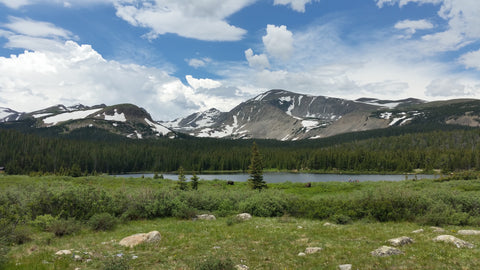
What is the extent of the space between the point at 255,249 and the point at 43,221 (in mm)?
14499

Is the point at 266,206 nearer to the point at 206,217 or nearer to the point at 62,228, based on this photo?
the point at 206,217

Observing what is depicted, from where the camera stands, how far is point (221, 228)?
1836cm

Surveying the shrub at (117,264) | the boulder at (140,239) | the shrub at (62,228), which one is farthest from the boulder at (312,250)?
the shrub at (62,228)

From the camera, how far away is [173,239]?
1526 centimetres

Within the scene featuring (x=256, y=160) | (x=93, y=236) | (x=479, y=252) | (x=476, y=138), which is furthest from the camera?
(x=476, y=138)

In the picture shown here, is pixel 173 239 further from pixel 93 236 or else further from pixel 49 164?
pixel 49 164

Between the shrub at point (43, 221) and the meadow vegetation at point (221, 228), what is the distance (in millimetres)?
79

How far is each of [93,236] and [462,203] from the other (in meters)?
27.4

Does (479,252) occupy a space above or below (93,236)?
above

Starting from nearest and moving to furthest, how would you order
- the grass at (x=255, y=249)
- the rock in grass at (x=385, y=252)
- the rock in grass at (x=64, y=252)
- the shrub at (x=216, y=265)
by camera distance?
the shrub at (x=216, y=265), the grass at (x=255, y=249), the rock in grass at (x=385, y=252), the rock in grass at (x=64, y=252)

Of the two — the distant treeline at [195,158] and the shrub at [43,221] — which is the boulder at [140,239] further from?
the distant treeline at [195,158]

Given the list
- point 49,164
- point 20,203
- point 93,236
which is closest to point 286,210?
point 93,236

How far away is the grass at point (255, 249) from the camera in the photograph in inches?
412

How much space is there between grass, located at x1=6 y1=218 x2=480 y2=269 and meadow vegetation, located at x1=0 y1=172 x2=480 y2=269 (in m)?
0.04
